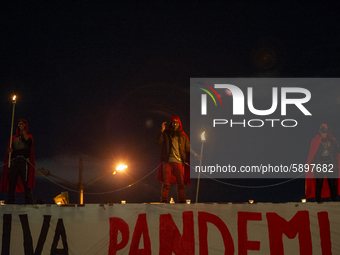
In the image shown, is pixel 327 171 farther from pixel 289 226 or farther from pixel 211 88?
pixel 211 88

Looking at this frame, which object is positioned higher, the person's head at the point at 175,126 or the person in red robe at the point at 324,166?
the person's head at the point at 175,126

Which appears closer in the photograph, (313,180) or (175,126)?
(175,126)

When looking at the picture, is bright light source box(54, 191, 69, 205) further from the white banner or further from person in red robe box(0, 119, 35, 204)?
the white banner

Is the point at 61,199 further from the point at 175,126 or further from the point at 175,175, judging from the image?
the point at 175,126

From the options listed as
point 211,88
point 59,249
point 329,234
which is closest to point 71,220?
point 59,249

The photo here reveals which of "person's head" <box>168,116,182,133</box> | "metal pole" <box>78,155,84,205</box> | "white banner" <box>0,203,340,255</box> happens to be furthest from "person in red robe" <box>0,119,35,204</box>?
"metal pole" <box>78,155,84,205</box>

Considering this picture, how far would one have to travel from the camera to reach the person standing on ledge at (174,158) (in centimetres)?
759

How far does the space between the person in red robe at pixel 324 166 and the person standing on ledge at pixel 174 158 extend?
A: 2673mm

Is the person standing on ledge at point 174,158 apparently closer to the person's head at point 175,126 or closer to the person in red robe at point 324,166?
the person's head at point 175,126

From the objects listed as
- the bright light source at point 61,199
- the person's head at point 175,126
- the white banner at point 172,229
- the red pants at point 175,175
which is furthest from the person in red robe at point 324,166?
the bright light source at point 61,199

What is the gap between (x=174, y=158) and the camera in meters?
7.69

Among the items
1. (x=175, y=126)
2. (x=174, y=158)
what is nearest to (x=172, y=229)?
(x=174, y=158)

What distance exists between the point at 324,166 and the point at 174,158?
316cm

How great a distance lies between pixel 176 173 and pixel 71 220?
2.26 m
